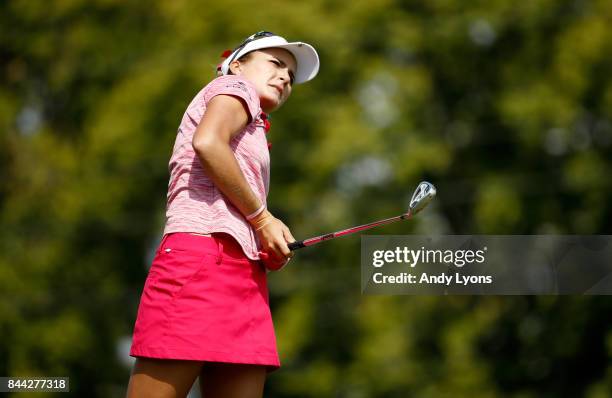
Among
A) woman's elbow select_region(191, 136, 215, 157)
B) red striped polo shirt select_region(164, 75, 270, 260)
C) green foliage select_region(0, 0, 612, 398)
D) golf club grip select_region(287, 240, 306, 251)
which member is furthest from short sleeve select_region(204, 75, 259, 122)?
green foliage select_region(0, 0, 612, 398)

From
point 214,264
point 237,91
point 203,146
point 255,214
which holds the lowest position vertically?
point 214,264

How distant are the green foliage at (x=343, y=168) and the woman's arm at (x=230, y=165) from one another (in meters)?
9.80

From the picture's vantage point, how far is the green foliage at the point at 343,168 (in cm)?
1320

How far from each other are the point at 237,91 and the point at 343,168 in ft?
34.9

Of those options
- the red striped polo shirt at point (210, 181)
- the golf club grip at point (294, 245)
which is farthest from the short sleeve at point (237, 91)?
the golf club grip at point (294, 245)

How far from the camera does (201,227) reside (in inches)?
119

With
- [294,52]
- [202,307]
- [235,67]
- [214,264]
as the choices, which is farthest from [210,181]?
[294,52]

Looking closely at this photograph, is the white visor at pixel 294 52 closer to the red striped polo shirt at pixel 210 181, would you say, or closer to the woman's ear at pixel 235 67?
the woman's ear at pixel 235 67

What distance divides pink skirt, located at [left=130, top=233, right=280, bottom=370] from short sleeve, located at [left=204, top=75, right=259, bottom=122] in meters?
0.35

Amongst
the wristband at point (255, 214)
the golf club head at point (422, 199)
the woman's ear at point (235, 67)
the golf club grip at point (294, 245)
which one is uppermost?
the woman's ear at point (235, 67)

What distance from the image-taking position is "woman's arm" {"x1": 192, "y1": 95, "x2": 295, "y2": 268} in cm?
294

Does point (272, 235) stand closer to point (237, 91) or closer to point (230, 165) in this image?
point (230, 165)

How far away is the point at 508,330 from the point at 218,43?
16.2 ft

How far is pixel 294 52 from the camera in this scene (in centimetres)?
344
